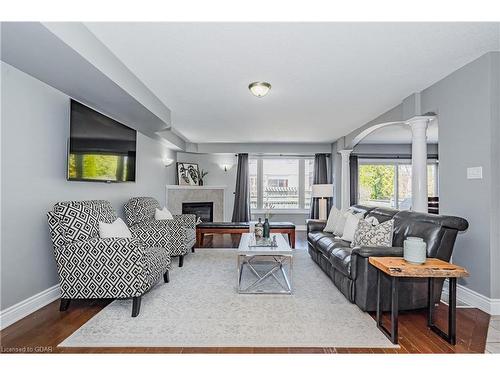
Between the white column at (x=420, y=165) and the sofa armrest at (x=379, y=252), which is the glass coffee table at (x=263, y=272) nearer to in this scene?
the sofa armrest at (x=379, y=252)

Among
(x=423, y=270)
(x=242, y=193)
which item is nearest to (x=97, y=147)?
(x=423, y=270)

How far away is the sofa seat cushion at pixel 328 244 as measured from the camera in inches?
136

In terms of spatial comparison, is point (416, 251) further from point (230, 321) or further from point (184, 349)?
point (184, 349)

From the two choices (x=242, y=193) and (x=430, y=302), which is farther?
(x=242, y=193)

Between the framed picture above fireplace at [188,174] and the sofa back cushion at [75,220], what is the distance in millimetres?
4671

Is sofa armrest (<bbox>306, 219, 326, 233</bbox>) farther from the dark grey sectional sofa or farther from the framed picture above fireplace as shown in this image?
the framed picture above fireplace

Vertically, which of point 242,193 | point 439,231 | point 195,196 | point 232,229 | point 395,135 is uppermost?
point 395,135

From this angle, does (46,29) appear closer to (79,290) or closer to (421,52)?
(79,290)

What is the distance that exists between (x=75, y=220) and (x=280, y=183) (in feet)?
20.9

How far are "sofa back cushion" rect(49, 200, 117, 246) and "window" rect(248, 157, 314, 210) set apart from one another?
5.75 m

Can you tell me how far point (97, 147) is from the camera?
11.6 ft

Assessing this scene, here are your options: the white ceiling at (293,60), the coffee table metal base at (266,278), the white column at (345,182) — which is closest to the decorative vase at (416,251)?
the coffee table metal base at (266,278)

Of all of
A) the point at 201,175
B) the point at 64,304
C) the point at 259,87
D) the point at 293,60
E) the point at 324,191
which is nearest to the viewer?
the point at 64,304

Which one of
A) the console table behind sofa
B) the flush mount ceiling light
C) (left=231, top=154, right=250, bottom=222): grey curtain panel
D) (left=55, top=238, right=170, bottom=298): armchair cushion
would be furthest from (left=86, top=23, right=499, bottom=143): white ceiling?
(left=231, top=154, right=250, bottom=222): grey curtain panel
